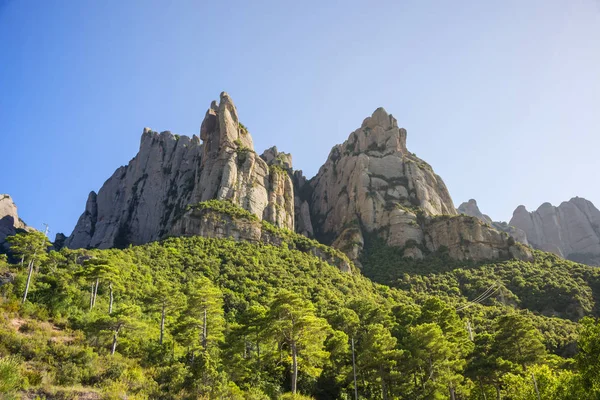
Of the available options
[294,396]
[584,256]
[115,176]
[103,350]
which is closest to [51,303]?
[103,350]

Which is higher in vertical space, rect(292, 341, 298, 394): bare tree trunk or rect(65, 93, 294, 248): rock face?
rect(65, 93, 294, 248): rock face

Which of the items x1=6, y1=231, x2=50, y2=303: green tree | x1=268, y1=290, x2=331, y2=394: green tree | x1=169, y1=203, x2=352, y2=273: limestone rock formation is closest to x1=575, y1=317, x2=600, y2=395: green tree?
x1=268, y1=290, x2=331, y2=394: green tree

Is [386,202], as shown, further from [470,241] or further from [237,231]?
[237,231]

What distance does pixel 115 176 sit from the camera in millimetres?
149750

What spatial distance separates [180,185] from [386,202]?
205 feet

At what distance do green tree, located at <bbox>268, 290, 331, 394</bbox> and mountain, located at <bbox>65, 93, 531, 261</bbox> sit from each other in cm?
5169

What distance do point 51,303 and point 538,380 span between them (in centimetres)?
4290

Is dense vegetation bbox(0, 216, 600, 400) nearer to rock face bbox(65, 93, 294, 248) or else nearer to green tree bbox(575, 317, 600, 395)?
green tree bbox(575, 317, 600, 395)

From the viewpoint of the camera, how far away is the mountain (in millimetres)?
98188

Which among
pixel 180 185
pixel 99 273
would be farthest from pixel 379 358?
pixel 180 185

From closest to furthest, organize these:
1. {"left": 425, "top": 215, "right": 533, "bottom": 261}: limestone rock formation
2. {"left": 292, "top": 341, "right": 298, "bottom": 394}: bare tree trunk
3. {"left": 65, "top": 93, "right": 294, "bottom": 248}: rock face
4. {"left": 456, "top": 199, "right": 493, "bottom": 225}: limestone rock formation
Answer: {"left": 292, "top": 341, "right": 298, "bottom": 394}: bare tree trunk, {"left": 425, "top": 215, "right": 533, "bottom": 261}: limestone rock formation, {"left": 65, "top": 93, "right": 294, "bottom": 248}: rock face, {"left": 456, "top": 199, "right": 493, "bottom": 225}: limestone rock formation

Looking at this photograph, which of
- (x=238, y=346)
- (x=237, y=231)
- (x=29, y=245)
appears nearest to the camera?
(x=238, y=346)

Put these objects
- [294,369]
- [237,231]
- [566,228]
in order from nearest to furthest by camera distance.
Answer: [294,369] < [237,231] < [566,228]

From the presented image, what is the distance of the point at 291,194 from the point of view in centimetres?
11762
